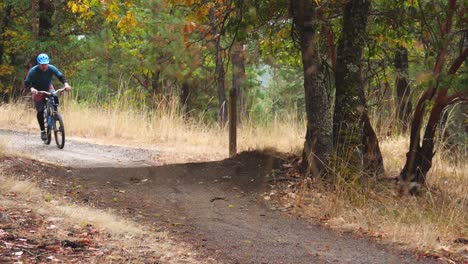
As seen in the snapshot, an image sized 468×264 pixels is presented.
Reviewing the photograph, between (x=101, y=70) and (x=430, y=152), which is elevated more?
(x=101, y=70)

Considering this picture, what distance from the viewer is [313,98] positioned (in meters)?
8.45

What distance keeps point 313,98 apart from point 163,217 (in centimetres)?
284

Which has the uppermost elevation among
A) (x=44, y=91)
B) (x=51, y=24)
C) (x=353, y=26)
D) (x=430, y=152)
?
(x=51, y=24)

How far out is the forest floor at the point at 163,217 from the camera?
5.18 meters

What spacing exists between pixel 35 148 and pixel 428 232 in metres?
7.94

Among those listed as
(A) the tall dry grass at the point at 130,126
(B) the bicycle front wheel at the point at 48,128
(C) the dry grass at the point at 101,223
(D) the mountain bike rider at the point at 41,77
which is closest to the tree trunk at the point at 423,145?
(A) the tall dry grass at the point at 130,126

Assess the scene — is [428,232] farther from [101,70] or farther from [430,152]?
[101,70]

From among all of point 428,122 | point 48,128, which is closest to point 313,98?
point 428,122

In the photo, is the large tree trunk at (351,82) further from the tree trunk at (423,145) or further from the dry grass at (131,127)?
the dry grass at (131,127)

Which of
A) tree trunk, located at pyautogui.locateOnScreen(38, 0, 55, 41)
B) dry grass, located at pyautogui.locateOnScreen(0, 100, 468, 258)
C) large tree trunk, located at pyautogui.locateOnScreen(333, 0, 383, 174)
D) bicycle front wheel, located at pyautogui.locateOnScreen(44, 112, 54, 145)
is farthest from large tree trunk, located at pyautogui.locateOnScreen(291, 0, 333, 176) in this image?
tree trunk, located at pyautogui.locateOnScreen(38, 0, 55, 41)

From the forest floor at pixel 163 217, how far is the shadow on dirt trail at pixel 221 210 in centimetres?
1

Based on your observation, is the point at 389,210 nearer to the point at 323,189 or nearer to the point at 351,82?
the point at 323,189

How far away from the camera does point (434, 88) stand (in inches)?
325

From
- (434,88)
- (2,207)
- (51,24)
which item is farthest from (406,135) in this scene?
(51,24)
